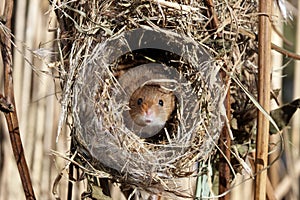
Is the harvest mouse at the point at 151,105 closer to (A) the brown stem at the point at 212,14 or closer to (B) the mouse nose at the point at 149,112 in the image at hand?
(B) the mouse nose at the point at 149,112

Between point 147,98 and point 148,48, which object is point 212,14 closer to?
point 148,48

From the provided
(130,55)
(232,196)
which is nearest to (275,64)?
(232,196)

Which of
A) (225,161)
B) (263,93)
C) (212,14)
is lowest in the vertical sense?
(225,161)

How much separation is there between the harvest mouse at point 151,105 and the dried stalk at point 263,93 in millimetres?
260

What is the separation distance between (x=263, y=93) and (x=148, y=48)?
0.74ft

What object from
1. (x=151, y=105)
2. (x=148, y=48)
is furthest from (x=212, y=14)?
(x=151, y=105)

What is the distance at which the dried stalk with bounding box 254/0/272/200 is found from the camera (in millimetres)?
1023

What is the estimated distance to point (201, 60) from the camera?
1.10 meters

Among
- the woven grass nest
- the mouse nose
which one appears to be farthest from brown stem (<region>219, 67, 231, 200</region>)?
the mouse nose

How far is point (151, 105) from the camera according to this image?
1363mm

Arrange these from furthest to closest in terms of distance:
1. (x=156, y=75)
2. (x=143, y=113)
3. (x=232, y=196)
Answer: (x=232, y=196)
(x=143, y=113)
(x=156, y=75)

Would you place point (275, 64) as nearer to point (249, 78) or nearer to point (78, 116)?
point (249, 78)

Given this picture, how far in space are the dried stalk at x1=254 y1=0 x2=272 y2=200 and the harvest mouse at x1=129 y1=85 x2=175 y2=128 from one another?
0.26 meters

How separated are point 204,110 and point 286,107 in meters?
0.15
